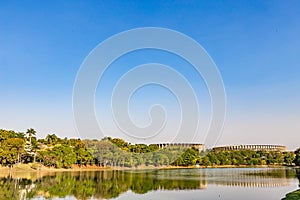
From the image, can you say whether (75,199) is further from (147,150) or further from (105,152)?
(147,150)

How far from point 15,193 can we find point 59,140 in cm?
3838

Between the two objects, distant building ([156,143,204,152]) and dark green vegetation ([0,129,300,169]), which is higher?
distant building ([156,143,204,152])

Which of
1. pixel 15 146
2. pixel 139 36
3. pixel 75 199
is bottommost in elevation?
pixel 75 199

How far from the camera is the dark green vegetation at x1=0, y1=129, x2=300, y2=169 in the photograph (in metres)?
43.9

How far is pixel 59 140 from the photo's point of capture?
5559 centimetres

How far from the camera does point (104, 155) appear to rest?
51.6m

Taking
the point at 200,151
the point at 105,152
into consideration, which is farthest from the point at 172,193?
the point at 200,151

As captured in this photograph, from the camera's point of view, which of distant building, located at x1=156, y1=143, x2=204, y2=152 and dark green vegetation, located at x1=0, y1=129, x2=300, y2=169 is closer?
dark green vegetation, located at x1=0, y1=129, x2=300, y2=169

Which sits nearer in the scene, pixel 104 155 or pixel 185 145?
pixel 104 155

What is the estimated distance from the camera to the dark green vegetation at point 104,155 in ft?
144

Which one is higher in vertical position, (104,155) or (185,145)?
(185,145)

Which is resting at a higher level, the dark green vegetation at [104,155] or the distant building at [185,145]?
the distant building at [185,145]

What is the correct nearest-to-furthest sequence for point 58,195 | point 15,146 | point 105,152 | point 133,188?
point 58,195 → point 133,188 → point 15,146 → point 105,152

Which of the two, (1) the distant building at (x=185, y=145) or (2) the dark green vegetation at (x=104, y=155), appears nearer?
(2) the dark green vegetation at (x=104, y=155)
